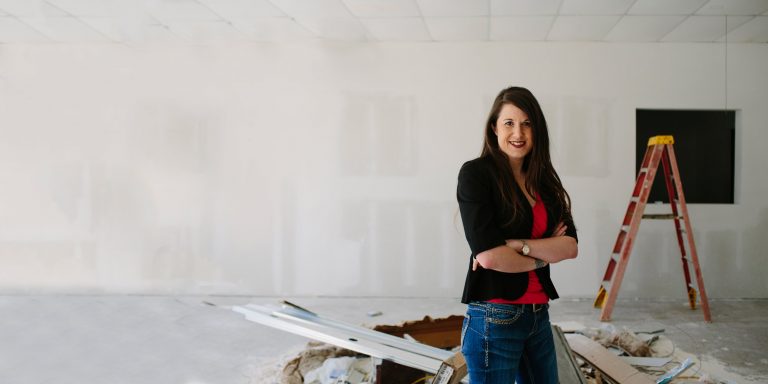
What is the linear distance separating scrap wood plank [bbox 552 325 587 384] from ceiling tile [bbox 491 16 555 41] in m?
2.67

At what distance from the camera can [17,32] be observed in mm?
4668

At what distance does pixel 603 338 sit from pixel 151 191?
4.15m

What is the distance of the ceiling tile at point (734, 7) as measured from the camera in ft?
12.3

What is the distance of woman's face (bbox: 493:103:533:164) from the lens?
4.22 ft

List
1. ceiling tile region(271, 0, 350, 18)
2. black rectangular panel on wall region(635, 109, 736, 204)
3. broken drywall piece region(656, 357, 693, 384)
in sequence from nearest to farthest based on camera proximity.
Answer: broken drywall piece region(656, 357, 693, 384) < ceiling tile region(271, 0, 350, 18) < black rectangular panel on wall region(635, 109, 736, 204)

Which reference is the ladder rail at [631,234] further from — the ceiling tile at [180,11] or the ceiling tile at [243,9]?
the ceiling tile at [180,11]

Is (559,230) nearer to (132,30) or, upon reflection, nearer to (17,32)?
(132,30)

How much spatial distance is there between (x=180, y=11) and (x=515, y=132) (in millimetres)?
3651

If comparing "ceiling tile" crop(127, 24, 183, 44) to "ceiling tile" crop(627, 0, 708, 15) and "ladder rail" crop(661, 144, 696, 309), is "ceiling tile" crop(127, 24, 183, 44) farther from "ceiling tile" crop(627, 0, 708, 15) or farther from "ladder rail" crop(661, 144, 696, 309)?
"ladder rail" crop(661, 144, 696, 309)

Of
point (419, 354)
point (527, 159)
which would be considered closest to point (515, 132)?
point (527, 159)

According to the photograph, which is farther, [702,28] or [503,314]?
[702,28]

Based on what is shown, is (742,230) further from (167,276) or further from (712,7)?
(167,276)

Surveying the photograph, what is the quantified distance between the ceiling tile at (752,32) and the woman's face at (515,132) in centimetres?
399

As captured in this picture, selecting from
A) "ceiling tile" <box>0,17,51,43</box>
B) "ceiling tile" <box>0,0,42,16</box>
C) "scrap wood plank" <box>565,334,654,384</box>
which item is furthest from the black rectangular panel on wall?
"ceiling tile" <box>0,17,51,43</box>
